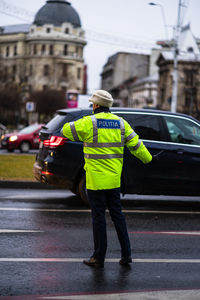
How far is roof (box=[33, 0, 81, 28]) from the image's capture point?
128 m

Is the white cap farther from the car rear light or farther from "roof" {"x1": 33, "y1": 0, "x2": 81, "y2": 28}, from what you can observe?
"roof" {"x1": 33, "y1": 0, "x2": 81, "y2": 28}

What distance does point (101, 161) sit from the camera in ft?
20.6

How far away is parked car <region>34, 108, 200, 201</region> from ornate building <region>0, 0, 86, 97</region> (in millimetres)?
112345

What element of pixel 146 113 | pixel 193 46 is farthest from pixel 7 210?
pixel 193 46

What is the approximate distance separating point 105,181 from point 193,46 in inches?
4106

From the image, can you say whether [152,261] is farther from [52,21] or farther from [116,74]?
[116,74]

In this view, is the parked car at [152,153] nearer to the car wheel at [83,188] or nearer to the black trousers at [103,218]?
the car wheel at [83,188]

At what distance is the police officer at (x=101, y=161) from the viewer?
20.5 feet

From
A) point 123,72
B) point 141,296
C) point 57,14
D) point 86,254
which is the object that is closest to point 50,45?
point 57,14

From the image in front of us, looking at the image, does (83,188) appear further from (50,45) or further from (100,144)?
(50,45)

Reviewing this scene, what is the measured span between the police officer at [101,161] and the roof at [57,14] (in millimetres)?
121183

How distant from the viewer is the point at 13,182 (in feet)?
44.8

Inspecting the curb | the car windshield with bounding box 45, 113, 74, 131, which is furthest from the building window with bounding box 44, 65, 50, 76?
the car windshield with bounding box 45, 113, 74, 131

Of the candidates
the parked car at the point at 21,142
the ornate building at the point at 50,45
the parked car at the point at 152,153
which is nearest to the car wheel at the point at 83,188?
the parked car at the point at 152,153
